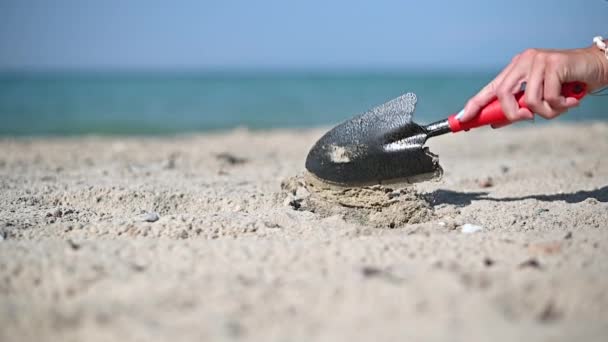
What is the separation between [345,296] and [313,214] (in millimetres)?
1271

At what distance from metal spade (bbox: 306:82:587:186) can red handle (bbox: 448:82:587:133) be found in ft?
0.17

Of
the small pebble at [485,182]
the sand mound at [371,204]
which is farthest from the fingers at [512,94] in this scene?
the small pebble at [485,182]

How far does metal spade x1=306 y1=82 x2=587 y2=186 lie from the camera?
295 centimetres

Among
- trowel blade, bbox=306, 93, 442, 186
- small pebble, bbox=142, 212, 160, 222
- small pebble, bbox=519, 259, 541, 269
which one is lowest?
small pebble, bbox=519, 259, 541, 269

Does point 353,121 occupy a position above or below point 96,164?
above

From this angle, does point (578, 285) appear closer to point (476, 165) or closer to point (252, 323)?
point (252, 323)

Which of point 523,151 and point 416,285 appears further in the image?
point 523,151

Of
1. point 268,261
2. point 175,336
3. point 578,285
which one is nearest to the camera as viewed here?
point 175,336

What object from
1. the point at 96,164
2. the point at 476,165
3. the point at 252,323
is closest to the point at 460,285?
the point at 252,323

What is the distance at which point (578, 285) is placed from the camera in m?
1.76

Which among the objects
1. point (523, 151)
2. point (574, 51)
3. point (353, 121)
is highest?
point (574, 51)

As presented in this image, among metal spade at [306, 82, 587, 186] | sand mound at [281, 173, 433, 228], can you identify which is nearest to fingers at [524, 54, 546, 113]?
metal spade at [306, 82, 587, 186]

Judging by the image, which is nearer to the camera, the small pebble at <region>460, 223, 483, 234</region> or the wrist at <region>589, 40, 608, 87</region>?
the wrist at <region>589, 40, 608, 87</region>

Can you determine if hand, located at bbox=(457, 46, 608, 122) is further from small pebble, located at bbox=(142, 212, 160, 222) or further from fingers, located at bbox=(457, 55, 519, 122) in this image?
small pebble, located at bbox=(142, 212, 160, 222)
